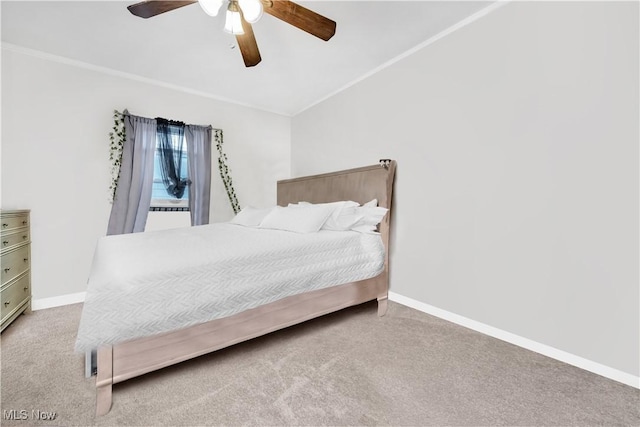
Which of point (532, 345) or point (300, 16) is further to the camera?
point (532, 345)

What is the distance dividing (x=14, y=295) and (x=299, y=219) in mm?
2262

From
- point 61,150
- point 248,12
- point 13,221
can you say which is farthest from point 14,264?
point 248,12

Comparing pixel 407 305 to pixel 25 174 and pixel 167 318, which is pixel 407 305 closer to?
pixel 167 318

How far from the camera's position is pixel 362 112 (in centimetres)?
292

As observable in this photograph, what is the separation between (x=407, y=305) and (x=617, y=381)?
1298mm

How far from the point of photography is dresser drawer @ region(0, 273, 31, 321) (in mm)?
1951

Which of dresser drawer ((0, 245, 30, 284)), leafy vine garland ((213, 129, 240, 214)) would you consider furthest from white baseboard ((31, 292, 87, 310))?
leafy vine garland ((213, 129, 240, 214))

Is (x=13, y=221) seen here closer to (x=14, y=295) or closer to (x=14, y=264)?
(x=14, y=264)

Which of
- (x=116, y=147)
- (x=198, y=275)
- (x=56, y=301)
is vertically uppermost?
(x=116, y=147)

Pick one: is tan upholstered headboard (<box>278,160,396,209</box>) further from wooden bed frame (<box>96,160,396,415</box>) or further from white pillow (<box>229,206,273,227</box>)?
white pillow (<box>229,206,273,227</box>)

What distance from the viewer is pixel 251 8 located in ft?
4.78

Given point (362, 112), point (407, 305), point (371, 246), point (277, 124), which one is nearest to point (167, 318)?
point (371, 246)

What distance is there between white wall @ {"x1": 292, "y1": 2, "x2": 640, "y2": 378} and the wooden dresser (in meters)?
3.04

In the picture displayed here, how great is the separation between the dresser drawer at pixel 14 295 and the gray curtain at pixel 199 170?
146 cm
